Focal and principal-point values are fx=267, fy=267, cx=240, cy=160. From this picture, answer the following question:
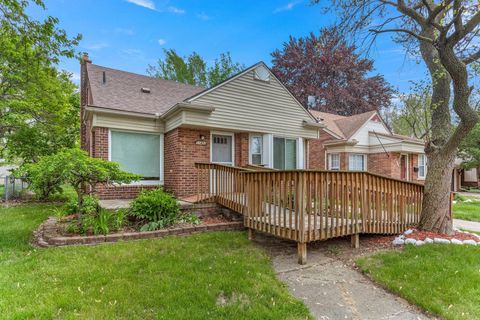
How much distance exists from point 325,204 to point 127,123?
22.7 ft

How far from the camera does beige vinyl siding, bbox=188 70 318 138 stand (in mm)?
9070

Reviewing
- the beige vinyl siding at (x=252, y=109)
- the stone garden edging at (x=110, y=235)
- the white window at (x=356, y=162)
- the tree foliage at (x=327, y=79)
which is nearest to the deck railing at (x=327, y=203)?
the stone garden edging at (x=110, y=235)

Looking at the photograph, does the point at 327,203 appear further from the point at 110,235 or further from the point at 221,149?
the point at 221,149

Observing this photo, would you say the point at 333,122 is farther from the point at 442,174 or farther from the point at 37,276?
the point at 37,276

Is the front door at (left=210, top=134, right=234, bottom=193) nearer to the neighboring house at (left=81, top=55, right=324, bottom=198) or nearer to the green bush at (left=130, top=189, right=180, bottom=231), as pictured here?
the neighboring house at (left=81, top=55, right=324, bottom=198)

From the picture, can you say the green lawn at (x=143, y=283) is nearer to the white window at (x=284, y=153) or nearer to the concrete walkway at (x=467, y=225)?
the white window at (x=284, y=153)

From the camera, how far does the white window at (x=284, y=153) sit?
10719 millimetres

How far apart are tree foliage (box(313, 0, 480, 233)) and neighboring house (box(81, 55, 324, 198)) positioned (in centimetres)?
413

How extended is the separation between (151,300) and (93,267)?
145 centimetres

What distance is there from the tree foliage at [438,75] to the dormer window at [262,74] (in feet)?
12.7

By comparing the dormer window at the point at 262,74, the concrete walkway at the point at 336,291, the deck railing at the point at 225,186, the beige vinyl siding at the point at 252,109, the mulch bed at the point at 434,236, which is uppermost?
the dormer window at the point at 262,74

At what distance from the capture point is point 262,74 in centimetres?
1023

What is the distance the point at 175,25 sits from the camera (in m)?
15.7

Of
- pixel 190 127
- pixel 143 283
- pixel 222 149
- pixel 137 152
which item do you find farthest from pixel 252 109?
pixel 143 283
